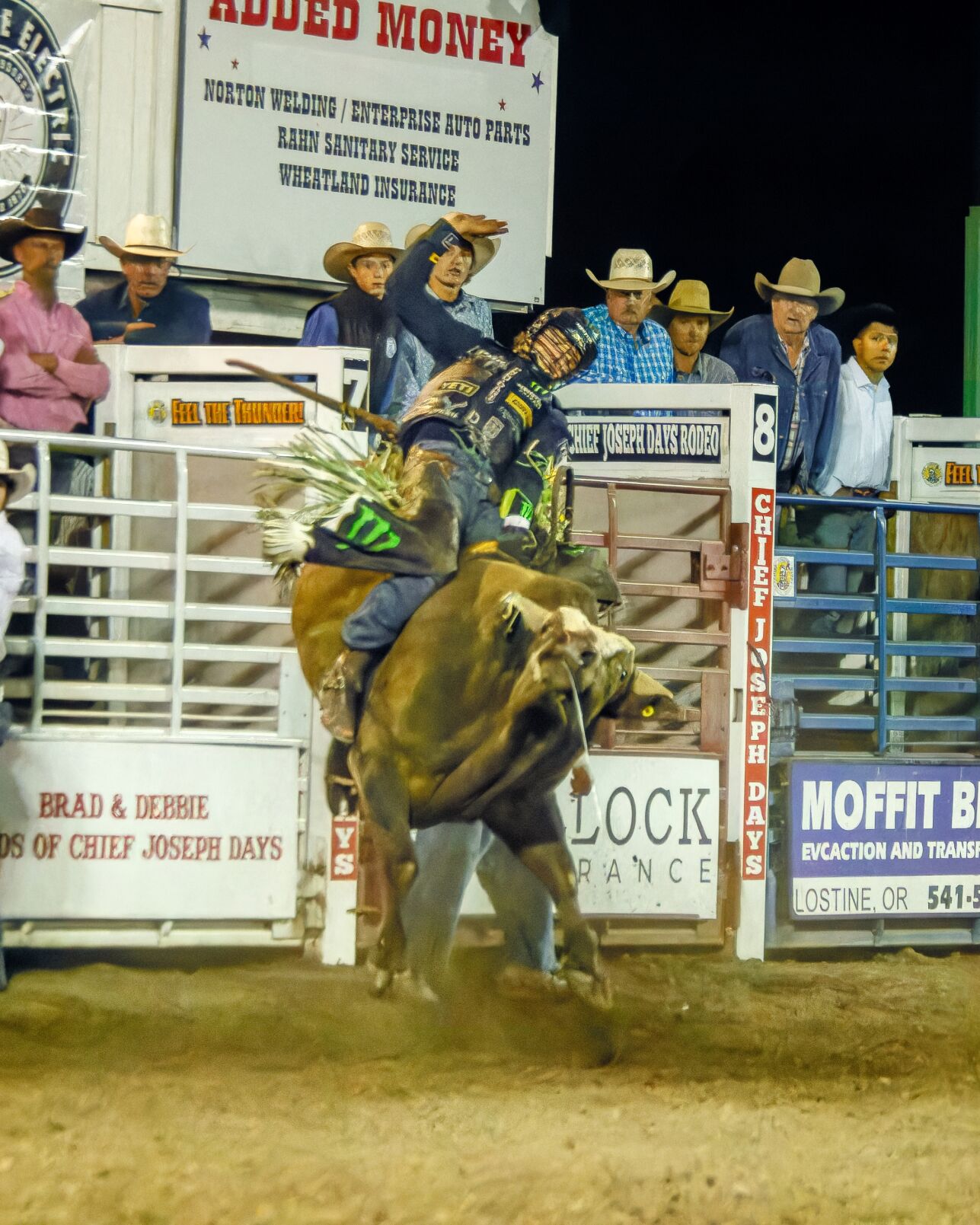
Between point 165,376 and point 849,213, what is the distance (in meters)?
6.24

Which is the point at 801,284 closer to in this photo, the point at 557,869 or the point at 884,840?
the point at 884,840

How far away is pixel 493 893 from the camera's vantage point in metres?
6.88

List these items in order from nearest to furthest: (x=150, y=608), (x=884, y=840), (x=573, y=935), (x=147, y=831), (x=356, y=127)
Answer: (x=573, y=935)
(x=147, y=831)
(x=150, y=608)
(x=884, y=840)
(x=356, y=127)

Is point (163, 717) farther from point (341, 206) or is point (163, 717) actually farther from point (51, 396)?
point (341, 206)

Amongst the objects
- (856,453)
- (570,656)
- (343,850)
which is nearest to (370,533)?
(570,656)

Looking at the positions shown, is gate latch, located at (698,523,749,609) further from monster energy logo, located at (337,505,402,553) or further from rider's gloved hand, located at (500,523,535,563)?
monster energy logo, located at (337,505,402,553)

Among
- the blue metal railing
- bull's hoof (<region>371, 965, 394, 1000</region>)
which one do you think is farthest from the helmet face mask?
the blue metal railing

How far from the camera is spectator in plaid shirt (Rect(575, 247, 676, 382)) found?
852 cm

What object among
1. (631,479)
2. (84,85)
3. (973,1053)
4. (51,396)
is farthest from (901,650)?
(84,85)

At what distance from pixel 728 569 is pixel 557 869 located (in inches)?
109

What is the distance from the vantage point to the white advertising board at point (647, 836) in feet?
25.8

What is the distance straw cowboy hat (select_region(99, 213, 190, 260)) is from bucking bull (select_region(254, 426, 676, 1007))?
273cm

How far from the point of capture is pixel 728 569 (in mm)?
8172

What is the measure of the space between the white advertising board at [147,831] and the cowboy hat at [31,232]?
2344mm
